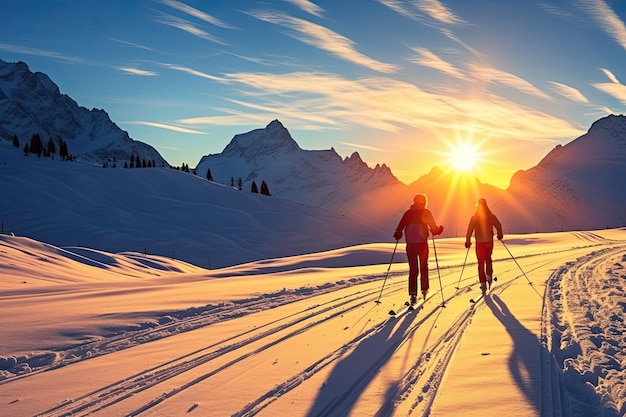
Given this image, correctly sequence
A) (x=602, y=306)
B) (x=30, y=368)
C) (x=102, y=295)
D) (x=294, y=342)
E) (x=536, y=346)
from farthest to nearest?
(x=102, y=295) → (x=602, y=306) → (x=294, y=342) → (x=536, y=346) → (x=30, y=368)

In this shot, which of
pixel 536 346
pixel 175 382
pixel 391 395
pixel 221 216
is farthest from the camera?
pixel 221 216

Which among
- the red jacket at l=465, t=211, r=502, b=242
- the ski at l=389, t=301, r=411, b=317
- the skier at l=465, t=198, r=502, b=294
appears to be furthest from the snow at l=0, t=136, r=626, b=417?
the red jacket at l=465, t=211, r=502, b=242

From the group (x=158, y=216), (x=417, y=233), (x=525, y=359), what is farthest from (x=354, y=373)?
(x=158, y=216)

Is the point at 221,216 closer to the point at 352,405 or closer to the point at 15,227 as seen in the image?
the point at 15,227

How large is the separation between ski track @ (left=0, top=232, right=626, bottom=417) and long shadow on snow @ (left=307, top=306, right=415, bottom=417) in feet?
0.07

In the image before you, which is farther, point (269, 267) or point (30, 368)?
point (269, 267)

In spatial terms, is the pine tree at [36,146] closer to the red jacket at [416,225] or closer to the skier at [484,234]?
the skier at [484,234]

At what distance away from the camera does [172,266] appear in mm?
34688

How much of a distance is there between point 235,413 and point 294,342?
2.83m

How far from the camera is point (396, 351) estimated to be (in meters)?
6.87

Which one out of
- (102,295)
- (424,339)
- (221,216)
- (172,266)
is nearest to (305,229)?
(221,216)

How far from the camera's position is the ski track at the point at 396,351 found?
491 centimetres

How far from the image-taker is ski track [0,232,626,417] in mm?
4914

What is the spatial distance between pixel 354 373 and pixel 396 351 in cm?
118
